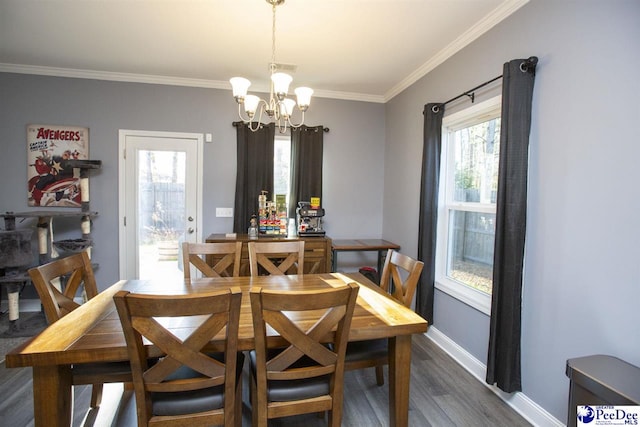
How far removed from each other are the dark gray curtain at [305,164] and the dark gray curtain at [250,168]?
11.6 inches

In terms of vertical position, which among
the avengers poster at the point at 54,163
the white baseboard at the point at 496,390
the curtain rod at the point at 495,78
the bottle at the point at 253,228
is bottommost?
the white baseboard at the point at 496,390

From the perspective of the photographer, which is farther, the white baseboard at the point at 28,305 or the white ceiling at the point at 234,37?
the white baseboard at the point at 28,305

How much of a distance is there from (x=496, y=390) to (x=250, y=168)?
3.12m

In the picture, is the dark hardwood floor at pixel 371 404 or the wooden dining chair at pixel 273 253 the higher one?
the wooden dining chair at pixel 273 253

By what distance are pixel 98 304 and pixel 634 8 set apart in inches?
119

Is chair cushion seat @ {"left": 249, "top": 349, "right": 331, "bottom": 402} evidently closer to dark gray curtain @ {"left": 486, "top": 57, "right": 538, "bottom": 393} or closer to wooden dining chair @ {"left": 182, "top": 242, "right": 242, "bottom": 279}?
wooden dining chair @ {"left": 182, "top": 242, "right": 242, "bottom": 279}

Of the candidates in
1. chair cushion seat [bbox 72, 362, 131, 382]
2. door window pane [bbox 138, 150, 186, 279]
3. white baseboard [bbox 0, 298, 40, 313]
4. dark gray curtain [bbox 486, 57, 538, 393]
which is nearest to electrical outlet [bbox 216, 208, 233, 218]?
door window pane [bbox 138, 150, 186, 279]

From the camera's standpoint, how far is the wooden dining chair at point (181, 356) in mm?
1080

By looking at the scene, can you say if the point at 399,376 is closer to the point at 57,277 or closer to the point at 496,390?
the point at 496,390

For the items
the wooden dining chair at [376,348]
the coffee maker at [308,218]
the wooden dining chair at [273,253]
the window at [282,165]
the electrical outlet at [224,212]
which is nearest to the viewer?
the wooden dining chair at [376,348]

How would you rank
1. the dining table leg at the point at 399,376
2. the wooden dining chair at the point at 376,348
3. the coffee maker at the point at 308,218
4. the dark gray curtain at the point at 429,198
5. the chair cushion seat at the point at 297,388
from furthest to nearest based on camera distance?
the coffee maker at the point at 308,218 → the dark gray curtain at the point at 429,198 → the wooden dining chair at the point at 376,348 → the dining table leg at the point at 399,376 → the chair cushion seat at the point at 297,388

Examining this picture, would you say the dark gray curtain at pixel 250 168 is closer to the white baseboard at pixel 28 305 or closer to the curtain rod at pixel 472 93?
the curtain rod at pixel 472 93

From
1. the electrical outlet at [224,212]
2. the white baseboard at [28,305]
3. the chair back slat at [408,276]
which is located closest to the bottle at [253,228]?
the electrical outlet at [224,212]

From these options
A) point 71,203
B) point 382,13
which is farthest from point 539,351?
point 71,203
